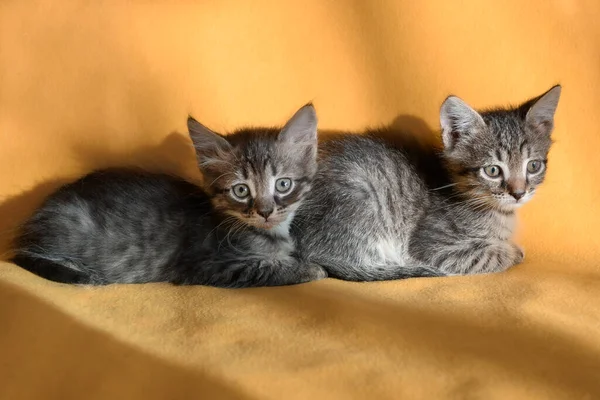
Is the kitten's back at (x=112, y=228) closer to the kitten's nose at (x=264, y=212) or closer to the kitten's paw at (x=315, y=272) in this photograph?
the kitten's nose at (x=264, y=212)

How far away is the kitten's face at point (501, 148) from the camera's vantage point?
1870 mm

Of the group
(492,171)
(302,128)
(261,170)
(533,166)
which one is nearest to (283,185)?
(261,170)

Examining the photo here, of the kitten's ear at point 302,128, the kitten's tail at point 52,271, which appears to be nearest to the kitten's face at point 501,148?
the kitten's ear at point 302,128

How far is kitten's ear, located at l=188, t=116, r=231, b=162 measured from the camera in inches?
71.6

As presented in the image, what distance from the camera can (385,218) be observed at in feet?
6.66

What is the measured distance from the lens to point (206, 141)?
1848 millimetres

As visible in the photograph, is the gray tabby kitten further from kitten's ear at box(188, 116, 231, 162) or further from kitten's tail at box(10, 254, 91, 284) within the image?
kitten's tail at box(10, 254, 91, 284)

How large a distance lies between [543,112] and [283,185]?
87 cm

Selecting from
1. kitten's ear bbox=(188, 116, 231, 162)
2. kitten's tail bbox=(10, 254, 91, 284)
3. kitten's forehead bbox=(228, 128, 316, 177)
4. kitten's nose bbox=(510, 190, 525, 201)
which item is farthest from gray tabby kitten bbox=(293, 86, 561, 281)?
kitten's tail bbox=(10, 254, 91, 284)

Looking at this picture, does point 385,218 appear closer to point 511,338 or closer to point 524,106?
point 524,106

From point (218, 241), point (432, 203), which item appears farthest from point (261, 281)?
point (432, 203)

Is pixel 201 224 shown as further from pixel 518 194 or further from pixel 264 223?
pixel 518 194

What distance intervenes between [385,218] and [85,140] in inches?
43.2

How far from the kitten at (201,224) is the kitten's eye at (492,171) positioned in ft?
1.82
